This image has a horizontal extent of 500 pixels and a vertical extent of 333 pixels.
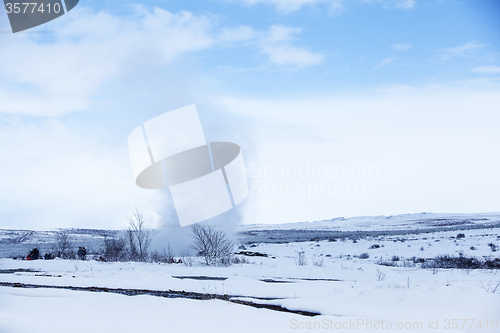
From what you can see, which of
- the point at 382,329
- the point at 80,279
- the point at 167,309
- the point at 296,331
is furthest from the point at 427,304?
the point at 80,279

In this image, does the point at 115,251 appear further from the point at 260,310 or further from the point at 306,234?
the point at 306,234

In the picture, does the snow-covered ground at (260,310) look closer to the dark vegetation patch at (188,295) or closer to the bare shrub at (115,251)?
the dark vegetation patch at (188,295)

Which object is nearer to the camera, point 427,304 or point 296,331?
point 296,331

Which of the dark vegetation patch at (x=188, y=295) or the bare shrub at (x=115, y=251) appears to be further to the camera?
the bare shrub at (x=115, y=251)

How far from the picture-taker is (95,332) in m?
5.83

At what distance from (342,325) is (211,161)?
34388 millimetres

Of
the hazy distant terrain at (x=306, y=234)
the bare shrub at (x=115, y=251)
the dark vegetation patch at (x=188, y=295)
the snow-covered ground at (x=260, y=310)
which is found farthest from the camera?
the hazy distant terrain at (x=306, y=234)

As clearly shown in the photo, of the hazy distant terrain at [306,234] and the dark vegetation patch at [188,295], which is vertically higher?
the dark vegetation patch at [188,295]

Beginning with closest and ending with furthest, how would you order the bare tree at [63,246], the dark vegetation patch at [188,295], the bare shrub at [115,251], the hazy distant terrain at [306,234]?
the dark vegetation patch at [188,295]
the bare shrub at [115,251]
the bare tree at [63,246]
the hazy distant terrain at [306,234]

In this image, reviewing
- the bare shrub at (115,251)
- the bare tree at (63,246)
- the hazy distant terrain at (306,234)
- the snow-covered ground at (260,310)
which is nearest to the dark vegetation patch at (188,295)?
the snow-covered ground at (260,310)

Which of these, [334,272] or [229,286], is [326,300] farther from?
[334,272]

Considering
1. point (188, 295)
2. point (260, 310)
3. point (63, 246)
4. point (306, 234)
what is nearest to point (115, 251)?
point (63, 246)

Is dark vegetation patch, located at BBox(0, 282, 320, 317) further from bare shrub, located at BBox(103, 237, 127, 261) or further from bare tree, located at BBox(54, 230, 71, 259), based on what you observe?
bare tree, located at BBox(54, 230, 71, 259)

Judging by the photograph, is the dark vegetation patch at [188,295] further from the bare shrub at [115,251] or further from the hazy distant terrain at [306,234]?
the hazy distant terrain at [306,234]
